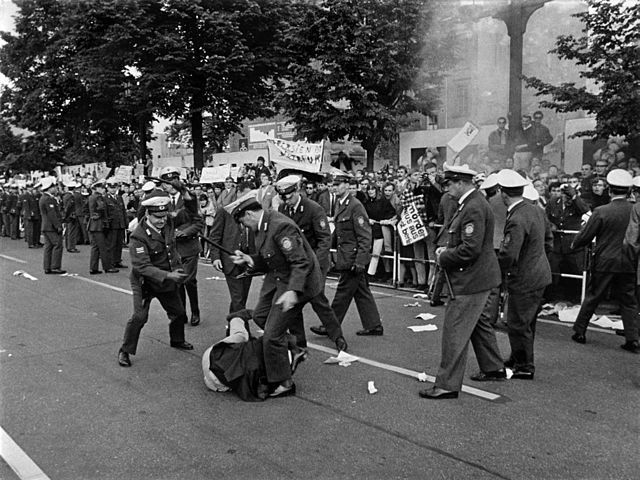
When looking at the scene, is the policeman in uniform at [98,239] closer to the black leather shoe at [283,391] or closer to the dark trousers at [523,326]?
the black leather shoe at [283,391]

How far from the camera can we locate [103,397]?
194 inches

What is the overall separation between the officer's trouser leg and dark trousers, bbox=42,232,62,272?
9617 millimetres

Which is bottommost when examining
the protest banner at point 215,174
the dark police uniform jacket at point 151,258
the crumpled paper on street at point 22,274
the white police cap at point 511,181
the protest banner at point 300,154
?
the crumpled paper on street at point 22,274

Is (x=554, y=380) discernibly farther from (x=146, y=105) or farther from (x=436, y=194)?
(x=146, y=105)

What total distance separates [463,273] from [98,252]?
9.29 metres

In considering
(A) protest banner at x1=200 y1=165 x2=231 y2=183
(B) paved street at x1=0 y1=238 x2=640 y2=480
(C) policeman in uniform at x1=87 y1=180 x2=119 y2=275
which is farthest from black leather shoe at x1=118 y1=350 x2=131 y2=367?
(A) protest banner at x1=200 y1=165 x2=231 y2=183

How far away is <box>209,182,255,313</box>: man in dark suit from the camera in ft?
23.0

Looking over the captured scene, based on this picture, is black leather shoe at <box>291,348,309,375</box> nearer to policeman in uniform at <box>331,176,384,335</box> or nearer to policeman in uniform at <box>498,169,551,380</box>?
policeman in uniform at <box>331,176,384,335</box>

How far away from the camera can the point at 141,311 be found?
5.86 metres

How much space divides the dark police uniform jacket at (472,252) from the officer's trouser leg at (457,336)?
0.08 meters

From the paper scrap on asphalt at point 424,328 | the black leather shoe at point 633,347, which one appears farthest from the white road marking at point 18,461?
the black leather shoe at point 633,347

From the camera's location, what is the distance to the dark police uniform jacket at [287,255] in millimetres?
4824

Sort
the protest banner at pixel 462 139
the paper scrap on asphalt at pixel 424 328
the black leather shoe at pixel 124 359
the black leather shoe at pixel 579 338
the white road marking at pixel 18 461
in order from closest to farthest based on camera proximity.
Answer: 1. the white road marking at pixel 18 461
2. the black leather shoe at pixel 124 359
3. the black leather shoe at pixel 579 338
4. the paper scrap on asphalt at pixel 424 328
5. the protest banner at pixel 462 139

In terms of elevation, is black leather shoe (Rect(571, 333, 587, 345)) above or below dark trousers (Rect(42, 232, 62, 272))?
below
